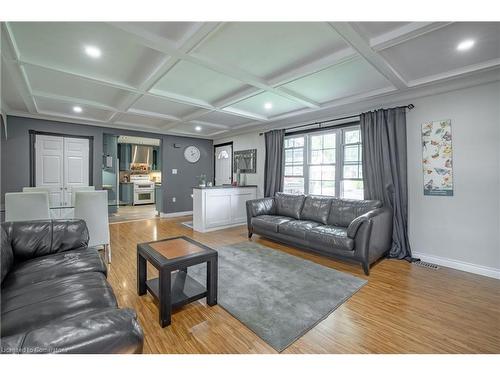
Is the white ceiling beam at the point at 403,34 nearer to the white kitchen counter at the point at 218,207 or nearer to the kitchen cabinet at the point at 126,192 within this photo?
the white kitchen counter at the point at 218,207

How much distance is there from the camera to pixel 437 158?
316 centimetres

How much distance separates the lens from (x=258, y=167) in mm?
6016

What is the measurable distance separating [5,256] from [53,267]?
348 mm

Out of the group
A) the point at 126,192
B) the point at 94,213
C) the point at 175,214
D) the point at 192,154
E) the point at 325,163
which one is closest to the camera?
the point at 94,213

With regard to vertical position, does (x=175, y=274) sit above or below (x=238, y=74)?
below

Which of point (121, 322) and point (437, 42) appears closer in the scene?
point (121, 322)

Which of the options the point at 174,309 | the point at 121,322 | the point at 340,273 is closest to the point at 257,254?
the point at 340,273

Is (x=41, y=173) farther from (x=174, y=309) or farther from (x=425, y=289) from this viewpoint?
(x=425, y=289)

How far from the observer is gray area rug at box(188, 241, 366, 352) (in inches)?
72.2

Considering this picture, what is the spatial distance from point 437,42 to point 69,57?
376 cm

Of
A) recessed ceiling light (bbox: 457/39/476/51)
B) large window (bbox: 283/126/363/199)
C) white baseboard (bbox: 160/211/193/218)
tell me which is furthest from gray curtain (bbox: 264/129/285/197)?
recessed ceiling light (bbox: 457/39/476/51)

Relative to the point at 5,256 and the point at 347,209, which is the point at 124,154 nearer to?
the point at 5,256

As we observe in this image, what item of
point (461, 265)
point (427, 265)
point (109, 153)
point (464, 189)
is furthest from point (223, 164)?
point (461, 265)

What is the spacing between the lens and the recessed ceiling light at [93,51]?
2301 mm
